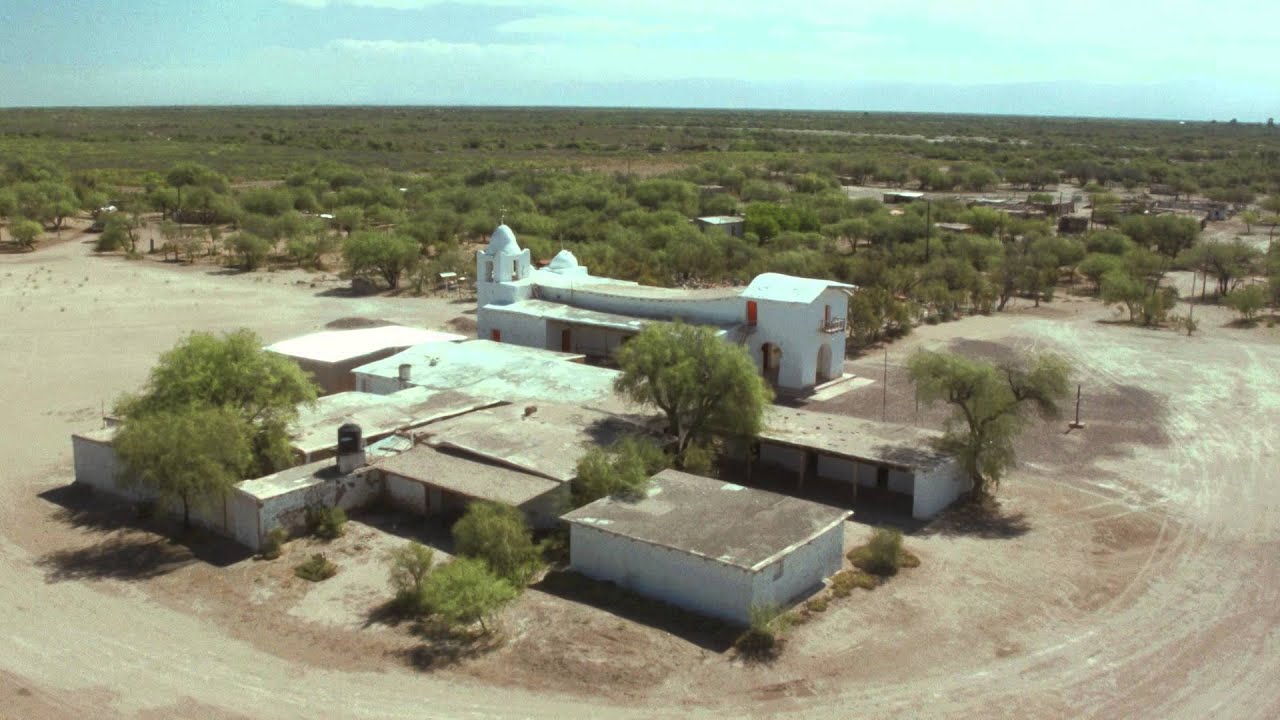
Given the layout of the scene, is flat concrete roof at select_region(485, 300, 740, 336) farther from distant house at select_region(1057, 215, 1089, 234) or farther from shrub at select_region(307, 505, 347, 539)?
distant house at select_region(1057, 215, 1089, 234)

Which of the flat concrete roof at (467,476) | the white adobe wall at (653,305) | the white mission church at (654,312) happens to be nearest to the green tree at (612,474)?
the flat concrete roof at (467,476)

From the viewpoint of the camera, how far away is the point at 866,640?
18.0 metres

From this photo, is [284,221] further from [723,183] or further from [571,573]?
[571,573]

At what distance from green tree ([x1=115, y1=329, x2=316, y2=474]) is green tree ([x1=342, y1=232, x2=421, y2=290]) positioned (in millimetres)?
24596

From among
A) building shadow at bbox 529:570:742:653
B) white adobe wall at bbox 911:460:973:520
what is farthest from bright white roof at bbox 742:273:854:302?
building shadow at bbox 529:570:742:653

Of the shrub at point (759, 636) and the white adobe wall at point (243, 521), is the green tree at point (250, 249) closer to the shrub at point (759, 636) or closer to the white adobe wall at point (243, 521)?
the white adobe wall at point (243, 521)

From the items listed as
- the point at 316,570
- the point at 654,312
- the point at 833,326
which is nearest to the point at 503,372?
the point at 654,312

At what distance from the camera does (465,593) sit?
57.2 feet

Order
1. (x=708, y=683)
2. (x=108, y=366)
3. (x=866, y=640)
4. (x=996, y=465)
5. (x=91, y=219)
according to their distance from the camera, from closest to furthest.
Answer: (x=708, y=683)
(x=866, y=640)
(x=996, y=465)
(x=108, y=366)
(x=91, y=219)

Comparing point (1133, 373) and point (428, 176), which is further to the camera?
point (428, 176)

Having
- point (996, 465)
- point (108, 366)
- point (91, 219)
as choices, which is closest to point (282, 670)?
point (996, 465)

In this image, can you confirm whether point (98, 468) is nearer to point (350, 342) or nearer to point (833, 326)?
point (350, 342)

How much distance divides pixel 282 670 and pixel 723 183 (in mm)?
77351

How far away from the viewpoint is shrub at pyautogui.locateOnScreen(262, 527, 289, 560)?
2097 centimetres
